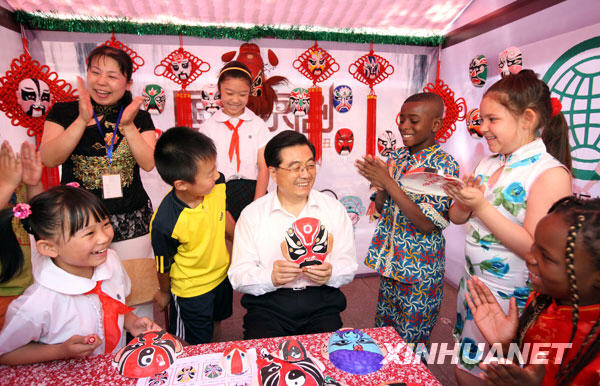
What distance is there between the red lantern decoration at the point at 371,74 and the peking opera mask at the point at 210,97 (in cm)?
146

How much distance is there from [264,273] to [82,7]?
9.71 ft

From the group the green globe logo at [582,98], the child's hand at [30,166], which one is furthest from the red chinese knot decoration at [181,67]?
the green globe logo at [582,98]

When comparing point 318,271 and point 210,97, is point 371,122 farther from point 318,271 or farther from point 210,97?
point 318,271

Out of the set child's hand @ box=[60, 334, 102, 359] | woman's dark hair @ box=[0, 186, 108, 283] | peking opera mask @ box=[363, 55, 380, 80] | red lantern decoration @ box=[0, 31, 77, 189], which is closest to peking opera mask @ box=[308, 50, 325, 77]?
peking opera mask @ box=[363, 55, 380, 80]

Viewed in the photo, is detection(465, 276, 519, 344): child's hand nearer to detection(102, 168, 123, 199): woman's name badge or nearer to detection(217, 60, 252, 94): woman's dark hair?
detection(102, 168, 123, 199): woman's name badge

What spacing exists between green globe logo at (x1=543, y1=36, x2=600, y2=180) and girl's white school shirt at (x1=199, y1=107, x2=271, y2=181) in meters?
2.11

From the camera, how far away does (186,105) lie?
330 centimetres

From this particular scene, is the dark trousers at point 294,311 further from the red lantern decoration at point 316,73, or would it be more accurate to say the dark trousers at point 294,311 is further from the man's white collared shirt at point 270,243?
the red lantern decoration at point 316,73

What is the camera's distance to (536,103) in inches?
55.0

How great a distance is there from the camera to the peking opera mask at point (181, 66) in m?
3.20

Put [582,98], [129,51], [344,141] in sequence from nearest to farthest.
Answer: [582,98]
[129,51]
[344,141]

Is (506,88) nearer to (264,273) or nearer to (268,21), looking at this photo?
(264,273)

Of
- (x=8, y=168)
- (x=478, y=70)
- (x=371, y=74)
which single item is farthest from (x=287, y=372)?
(x=371, y=74)

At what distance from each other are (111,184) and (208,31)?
201cm
